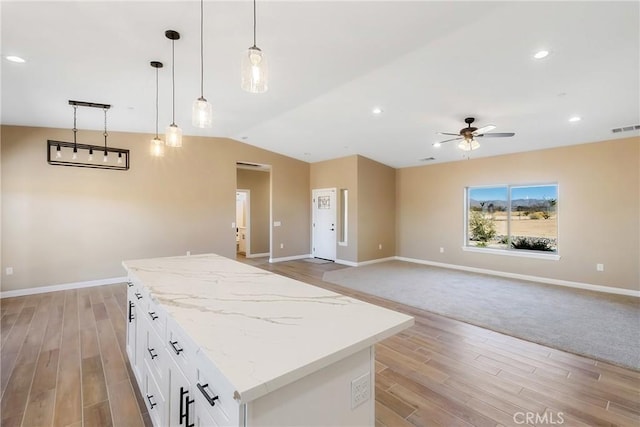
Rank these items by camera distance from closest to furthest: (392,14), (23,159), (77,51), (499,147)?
(392,14)
(77,51)
(23,159)
(499,147)

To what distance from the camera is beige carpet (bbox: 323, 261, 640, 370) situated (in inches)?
120

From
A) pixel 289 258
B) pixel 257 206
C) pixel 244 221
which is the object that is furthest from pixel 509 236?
pixel 244 221

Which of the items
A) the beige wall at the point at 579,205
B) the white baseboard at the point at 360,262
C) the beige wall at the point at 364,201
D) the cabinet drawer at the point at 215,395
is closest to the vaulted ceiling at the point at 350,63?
the beige wall at the point at 579,205

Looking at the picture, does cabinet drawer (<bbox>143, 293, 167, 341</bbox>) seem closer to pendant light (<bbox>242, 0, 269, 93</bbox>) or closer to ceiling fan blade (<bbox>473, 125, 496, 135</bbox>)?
pendant light (<bbox>242, 0, 269, 93</bbox>)

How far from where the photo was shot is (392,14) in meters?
2.40

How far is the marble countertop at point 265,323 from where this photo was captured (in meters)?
0.88

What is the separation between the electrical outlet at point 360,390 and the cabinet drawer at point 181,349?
615mm

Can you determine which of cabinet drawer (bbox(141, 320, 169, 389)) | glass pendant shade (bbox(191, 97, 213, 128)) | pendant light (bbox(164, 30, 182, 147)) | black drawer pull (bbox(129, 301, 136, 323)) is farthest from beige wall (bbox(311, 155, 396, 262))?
cabinet drawer (bbox(141, 320, 169, 389))

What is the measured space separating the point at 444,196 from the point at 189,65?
6.15 m

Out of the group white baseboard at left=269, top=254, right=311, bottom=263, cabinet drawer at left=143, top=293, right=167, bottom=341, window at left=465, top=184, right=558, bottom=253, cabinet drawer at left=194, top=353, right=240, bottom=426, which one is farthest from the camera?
white baseboard at left=269, top=254, right=311, bottom=263

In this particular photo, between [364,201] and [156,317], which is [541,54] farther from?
[364,201]

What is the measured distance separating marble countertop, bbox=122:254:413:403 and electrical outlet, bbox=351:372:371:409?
0.17 meters

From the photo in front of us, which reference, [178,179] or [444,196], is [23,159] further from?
[444,196]

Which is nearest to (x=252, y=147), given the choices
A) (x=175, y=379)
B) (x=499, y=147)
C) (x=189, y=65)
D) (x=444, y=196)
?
(x=189, y=65)
